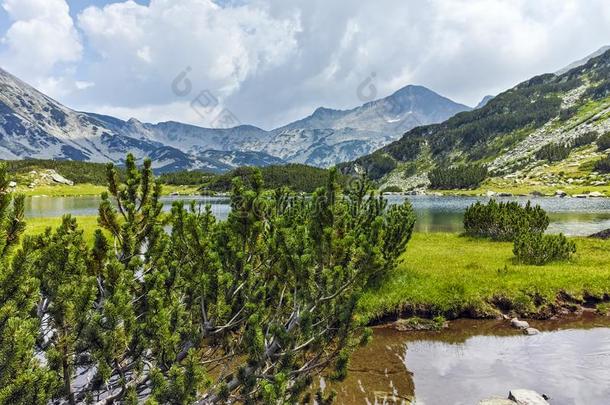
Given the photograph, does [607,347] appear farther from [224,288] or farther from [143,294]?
[143,294]

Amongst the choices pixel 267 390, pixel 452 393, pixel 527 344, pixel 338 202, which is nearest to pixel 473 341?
pixel 527 344

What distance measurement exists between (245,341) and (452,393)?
28.4 ft

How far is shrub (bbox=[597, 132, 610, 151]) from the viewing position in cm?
18032

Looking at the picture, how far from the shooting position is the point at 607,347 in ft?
54.2

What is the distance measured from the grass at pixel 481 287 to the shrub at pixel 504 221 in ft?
40.3

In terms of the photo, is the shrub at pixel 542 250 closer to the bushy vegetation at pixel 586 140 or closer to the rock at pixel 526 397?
the rock at pixel 526 397

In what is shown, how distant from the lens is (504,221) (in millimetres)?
41906

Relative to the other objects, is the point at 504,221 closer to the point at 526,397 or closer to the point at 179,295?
the point at 526,397

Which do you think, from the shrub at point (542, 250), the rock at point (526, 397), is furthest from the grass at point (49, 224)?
the shrub at point (542, 250)

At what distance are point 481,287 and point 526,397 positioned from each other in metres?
10.9

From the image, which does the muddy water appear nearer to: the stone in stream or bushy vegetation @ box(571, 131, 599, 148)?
the stone in stream

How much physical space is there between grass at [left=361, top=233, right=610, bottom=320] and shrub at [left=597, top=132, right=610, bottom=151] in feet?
621

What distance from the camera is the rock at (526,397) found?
11548 mm

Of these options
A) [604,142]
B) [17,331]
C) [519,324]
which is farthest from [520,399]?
[604,142]
